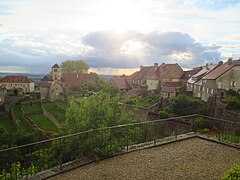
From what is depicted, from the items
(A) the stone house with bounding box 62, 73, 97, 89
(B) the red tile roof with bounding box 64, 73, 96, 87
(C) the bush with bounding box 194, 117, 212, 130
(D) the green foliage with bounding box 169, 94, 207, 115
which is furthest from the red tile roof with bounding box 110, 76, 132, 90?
(C) the bush with bounding box 194, 117, 212, 130

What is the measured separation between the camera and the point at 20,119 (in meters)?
37.5

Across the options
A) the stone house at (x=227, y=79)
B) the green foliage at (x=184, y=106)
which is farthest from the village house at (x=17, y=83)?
the stone house at (x=227, y=79)

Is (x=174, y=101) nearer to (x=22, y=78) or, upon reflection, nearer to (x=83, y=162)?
(x=83, y=162)

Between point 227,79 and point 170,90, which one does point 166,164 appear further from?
point 170,90

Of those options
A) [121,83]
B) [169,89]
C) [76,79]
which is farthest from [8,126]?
[121,83]

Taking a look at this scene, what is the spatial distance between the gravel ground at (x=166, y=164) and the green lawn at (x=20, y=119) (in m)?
22.8

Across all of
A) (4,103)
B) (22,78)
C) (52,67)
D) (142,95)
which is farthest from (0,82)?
(142,95)

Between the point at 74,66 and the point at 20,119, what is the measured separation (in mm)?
43655

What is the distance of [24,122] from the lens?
35.1 m

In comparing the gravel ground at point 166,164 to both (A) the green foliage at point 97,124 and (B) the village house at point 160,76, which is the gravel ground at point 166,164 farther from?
(B) the village house at point 160,76

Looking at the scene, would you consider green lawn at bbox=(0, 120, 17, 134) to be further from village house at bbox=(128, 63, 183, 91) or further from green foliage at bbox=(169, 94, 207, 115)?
village house at bbox=(128, 63, 183, 91)

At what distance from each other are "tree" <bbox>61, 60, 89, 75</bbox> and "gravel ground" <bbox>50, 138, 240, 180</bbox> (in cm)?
7203

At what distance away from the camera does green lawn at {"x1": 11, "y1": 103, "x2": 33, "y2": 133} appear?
31211mm

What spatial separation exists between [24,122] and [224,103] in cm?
2775
